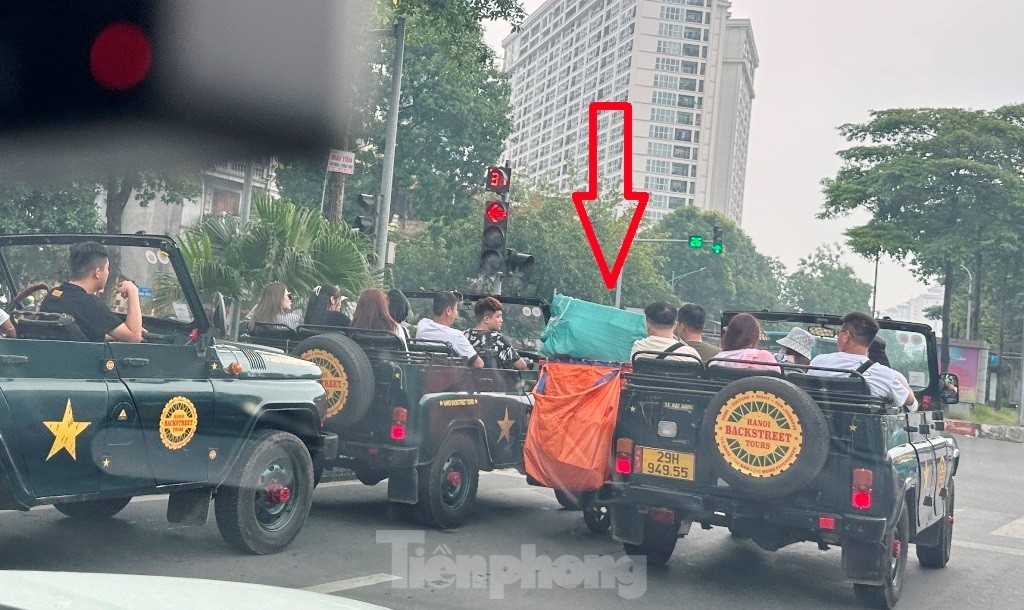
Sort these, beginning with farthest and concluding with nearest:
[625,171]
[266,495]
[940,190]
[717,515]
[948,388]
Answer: [940,190] → [625,171] → [948,388] → [266,495] → [717,515]

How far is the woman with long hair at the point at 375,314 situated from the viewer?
8617 millimetres

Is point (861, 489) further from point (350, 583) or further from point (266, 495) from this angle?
point (266, 495)

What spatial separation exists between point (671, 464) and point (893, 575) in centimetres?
146

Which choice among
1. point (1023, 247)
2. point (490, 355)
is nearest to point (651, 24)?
point (1023, 247)

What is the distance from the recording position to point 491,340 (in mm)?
9281

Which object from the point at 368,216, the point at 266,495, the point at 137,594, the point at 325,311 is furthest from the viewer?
the point at 368,216

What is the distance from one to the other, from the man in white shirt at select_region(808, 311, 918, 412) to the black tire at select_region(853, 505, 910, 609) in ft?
2.47

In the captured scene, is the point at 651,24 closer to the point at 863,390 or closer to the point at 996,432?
the point at 996,432

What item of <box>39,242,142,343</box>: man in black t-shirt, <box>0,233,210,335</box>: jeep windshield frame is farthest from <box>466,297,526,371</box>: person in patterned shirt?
<box>39,242,142,343</box>: man in black t-shirt

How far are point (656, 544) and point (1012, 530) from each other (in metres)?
4.94

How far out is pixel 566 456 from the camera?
7.37 m

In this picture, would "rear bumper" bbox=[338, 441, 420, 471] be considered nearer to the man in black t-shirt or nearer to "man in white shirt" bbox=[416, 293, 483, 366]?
"man in white shirt" bbox=[416, 293, 483, 366]

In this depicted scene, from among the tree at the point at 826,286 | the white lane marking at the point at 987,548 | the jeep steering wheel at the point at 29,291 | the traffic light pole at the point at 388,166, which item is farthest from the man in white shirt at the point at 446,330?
the tree at the point at 826,286

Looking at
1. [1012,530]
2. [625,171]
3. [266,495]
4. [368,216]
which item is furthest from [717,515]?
[625,171]
